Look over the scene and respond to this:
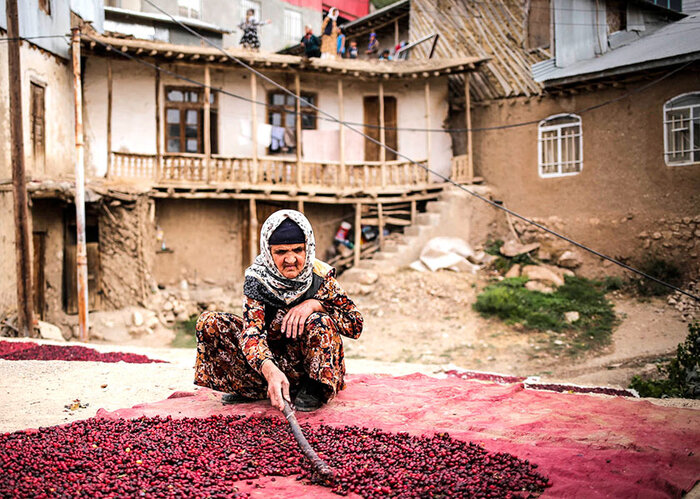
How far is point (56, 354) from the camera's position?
236 inches

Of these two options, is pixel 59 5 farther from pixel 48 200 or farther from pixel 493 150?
pixel 493 150

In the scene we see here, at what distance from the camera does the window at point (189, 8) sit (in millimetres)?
16969

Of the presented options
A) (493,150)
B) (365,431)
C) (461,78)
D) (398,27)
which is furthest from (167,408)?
Answer: (398,27)

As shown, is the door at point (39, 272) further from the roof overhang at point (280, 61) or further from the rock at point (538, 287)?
the rock at point (538, 287)

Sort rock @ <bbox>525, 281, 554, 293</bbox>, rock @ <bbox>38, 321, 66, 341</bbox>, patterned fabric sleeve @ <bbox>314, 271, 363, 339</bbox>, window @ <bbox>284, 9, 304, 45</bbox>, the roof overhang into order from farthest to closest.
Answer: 1. window @ <bbox>284, 9, 304, 45</bbox>
2. the roof overhang
3. rock @ <bbox>525, 281, 554, 293</bbox>
4. rock @ <bbox>38, 321, 66, 341</bbox>
5. patterned fabric sleeve @ <bbox>314, 271, 363, 339</bbox>

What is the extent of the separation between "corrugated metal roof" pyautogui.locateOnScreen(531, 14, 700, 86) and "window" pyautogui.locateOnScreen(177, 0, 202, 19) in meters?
10.3

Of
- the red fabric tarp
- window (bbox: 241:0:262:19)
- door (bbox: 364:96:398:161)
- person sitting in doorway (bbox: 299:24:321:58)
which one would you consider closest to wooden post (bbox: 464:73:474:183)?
door (bbox: 364:96:398:161)

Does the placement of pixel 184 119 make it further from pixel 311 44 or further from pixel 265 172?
pixel 311 44

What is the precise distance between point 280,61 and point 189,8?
240 inches

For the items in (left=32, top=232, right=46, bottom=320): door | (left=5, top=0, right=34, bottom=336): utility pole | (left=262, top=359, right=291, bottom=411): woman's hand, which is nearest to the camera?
(left=262, top=359, right=291, bottom=411): woman's hand

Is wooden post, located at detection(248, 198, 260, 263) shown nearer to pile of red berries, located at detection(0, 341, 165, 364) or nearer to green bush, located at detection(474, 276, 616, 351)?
green bush, located at detection(474, 276, 616, 351)

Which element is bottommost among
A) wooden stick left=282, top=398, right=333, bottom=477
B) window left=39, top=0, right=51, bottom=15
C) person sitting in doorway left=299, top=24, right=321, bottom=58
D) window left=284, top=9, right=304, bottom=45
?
wooden stick left=282, top=398, right=333, bottom=477

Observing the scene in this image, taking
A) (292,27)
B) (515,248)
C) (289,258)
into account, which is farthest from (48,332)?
(292,27)

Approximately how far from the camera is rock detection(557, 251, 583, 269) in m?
12.4
